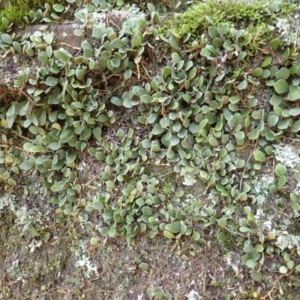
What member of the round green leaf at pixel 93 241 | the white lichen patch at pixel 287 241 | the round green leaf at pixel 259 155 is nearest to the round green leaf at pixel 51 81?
the round green leaf at pixel 93 241

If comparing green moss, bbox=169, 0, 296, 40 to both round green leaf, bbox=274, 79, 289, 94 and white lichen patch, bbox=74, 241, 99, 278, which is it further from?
white lichen patch, bbox=74, 241, 99, 278

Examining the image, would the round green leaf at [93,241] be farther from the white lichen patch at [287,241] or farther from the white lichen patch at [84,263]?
the white lichen patch at [287,241]

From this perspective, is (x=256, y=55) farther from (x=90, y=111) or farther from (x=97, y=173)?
(x=97, y=173)

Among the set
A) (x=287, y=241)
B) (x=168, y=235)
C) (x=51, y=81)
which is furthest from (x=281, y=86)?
(x=51, y=81)

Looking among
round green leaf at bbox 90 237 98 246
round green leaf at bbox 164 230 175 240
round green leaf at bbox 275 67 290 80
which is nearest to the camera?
round green leaf at bbox 275 67 290 80

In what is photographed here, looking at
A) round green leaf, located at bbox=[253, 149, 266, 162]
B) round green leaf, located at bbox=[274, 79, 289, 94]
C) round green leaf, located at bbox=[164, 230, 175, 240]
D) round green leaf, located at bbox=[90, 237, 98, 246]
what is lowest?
round green leaf, located at bbox=[90, 237, 98, 246]

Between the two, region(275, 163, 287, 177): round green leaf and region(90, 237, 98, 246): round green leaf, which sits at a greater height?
region(275, 163, 287, 177): round green leaf

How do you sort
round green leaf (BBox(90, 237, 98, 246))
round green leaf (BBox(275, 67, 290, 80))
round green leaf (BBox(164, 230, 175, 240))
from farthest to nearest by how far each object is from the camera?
round green leaf (BBox(90, 237, 98, 246))
round green leaf (BBox(164, 230, 175, 240))
round green leaf (BBox(275, 67, 290, 80))

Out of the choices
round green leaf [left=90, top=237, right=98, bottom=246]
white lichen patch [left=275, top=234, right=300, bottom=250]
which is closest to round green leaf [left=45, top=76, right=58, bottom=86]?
round green leaf [left=90, top=237, right=98, bottom=246]

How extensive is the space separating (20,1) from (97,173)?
3.08 feet

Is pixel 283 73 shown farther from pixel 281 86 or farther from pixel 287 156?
pixel 287 156

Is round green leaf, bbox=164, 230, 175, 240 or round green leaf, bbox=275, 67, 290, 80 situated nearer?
round green leaf, bbox=275, 67, 290, 80

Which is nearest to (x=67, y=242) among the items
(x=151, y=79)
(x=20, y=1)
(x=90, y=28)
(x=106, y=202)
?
(x=106, y=202)

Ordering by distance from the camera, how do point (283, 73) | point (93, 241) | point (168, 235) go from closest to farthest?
point (283, 73), point (168, 235), point (93, 241)
